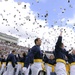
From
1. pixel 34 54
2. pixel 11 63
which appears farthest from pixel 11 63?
pixel 34 54

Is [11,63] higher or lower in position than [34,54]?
lower

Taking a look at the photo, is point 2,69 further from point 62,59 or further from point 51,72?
point 62,59

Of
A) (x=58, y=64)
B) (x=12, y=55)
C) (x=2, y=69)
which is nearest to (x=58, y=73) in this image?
(x=58, y=64)

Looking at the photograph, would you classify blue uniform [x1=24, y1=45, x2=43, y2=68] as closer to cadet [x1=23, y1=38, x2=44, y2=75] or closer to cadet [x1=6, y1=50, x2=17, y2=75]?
cadet [x1=23, y1=38, x2=44, y2=75]

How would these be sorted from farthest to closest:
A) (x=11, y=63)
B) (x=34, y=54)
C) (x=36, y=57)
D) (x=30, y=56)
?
(x=11, y=63) < (x=36, y=57) < (x=34, y=54) < (x=30, y=56)

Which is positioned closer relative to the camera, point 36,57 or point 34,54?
point 34,54

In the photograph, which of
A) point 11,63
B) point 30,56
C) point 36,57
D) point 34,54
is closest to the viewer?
point 30,56

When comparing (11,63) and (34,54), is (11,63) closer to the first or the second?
(11,63)

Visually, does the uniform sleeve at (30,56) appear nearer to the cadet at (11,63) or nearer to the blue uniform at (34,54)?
the blue uniform at (34,54)

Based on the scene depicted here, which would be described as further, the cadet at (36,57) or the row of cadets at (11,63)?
the row of cadets at (11,63)

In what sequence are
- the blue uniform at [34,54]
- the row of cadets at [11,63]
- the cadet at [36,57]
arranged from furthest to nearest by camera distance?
the row of cadets at [11,63], the cadet at [36,57], the blue uniform at [34,54]

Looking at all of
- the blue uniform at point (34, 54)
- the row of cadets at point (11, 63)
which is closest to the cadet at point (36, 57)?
the blue uniform at point (34, 54)

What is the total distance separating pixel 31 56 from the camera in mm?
10898

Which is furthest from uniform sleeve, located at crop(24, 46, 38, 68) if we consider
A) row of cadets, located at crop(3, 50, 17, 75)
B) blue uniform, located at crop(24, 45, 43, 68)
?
row of cadets, located at crop(3, 50, 17, 75)
